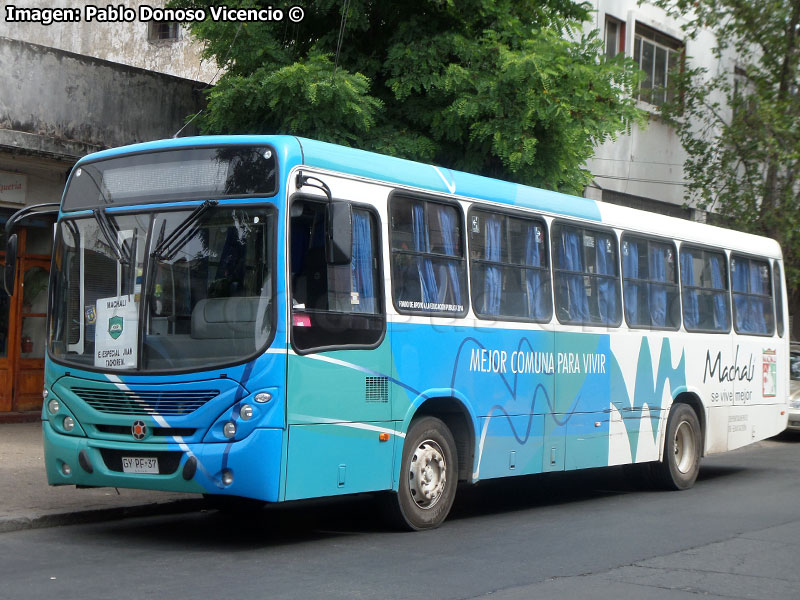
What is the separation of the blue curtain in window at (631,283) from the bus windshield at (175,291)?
5281 mm

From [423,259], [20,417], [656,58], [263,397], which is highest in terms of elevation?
[656,58]

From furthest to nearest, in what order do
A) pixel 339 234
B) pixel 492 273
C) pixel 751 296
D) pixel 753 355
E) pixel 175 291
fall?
1. pixel 751 296
2. pixel 753 355
3. pixel 492 273
4. pixel 175 291
5. pixel 339 234

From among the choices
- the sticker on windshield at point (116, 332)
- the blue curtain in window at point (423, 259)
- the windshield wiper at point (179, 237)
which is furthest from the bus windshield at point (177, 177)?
the blue curtain in window at point (423, 259)

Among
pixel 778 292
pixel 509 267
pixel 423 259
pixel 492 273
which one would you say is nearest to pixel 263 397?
pixel 423 259

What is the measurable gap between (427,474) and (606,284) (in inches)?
138

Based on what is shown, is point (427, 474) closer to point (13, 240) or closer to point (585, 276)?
point (585, 276)

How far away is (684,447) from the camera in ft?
43.2

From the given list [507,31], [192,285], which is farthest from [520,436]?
[507,31]

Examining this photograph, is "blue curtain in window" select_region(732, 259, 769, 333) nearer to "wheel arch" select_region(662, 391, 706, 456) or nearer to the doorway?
→ "wheel arch" select_region(662, 391, 706, 456)

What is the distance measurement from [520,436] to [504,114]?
578 cm

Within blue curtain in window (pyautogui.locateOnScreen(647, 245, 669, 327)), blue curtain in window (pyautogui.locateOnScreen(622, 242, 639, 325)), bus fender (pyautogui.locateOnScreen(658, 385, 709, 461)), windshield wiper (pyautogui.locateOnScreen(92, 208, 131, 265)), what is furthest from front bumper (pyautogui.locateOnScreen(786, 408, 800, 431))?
windshield wiper (pyautogui.locateOnScreen(92, 208, 131, 265))

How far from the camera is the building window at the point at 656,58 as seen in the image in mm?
24828

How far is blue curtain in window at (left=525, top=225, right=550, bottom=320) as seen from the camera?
10.5 meters

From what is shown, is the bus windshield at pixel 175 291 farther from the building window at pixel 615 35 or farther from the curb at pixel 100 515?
the building window at pixel 615 35
